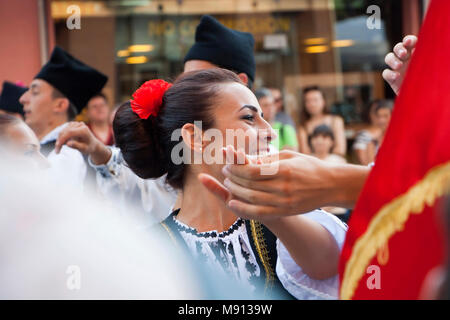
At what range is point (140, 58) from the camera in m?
6.31

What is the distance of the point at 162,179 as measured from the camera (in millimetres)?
2232

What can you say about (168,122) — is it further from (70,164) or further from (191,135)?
(70,164)

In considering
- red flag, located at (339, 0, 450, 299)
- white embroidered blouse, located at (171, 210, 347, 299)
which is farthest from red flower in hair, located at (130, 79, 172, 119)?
red flag, located at (339, 0, 450, 299)

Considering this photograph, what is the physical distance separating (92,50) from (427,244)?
5860mm

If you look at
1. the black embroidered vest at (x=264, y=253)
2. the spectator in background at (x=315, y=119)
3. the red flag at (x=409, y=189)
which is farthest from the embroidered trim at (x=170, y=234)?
the spectator in background at (x=315, y=119)

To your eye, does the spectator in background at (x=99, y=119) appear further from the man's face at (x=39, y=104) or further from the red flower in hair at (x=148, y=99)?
the red flower in hair at (x=148, y=99)

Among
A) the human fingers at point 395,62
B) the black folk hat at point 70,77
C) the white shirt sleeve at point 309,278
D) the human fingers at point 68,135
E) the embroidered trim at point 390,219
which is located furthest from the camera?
the black folk hat at point 70,77

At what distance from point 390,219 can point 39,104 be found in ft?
8.10

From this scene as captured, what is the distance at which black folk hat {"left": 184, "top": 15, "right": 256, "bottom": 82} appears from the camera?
2.45 metres

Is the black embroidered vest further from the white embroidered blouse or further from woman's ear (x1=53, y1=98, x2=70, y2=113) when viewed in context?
woman's ear (x1=53, y1=98, x2=70, y2=113)

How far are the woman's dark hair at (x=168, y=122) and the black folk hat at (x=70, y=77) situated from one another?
3.74 feet

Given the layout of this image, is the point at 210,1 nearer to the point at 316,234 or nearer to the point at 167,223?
the point at 167,223

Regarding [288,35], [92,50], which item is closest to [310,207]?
[92,50]

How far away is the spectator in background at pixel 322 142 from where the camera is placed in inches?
181
